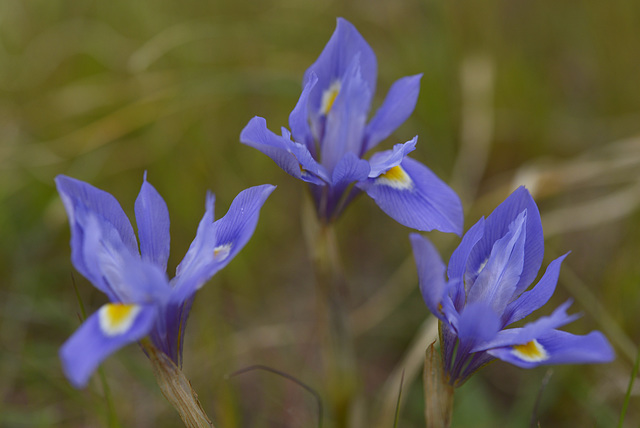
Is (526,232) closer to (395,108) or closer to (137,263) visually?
(395,108)

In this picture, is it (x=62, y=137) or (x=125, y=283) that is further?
(x=62, y=137)

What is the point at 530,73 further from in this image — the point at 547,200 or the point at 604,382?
the point at 604,382

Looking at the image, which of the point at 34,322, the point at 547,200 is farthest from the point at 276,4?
the point at 34,322

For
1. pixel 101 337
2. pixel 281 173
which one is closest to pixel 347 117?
pixel 101 337

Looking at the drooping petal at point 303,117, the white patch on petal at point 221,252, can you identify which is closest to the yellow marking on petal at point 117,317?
the white patch on petal at point 221,252

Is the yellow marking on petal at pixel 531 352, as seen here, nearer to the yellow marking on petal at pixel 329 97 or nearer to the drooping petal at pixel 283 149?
the drooping petal at pixel 283 149

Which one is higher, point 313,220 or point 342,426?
point 313,220

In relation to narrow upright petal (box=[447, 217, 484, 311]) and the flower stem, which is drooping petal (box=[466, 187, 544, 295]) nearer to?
narrow upright petal (box=[447, 217, 484, 311])
